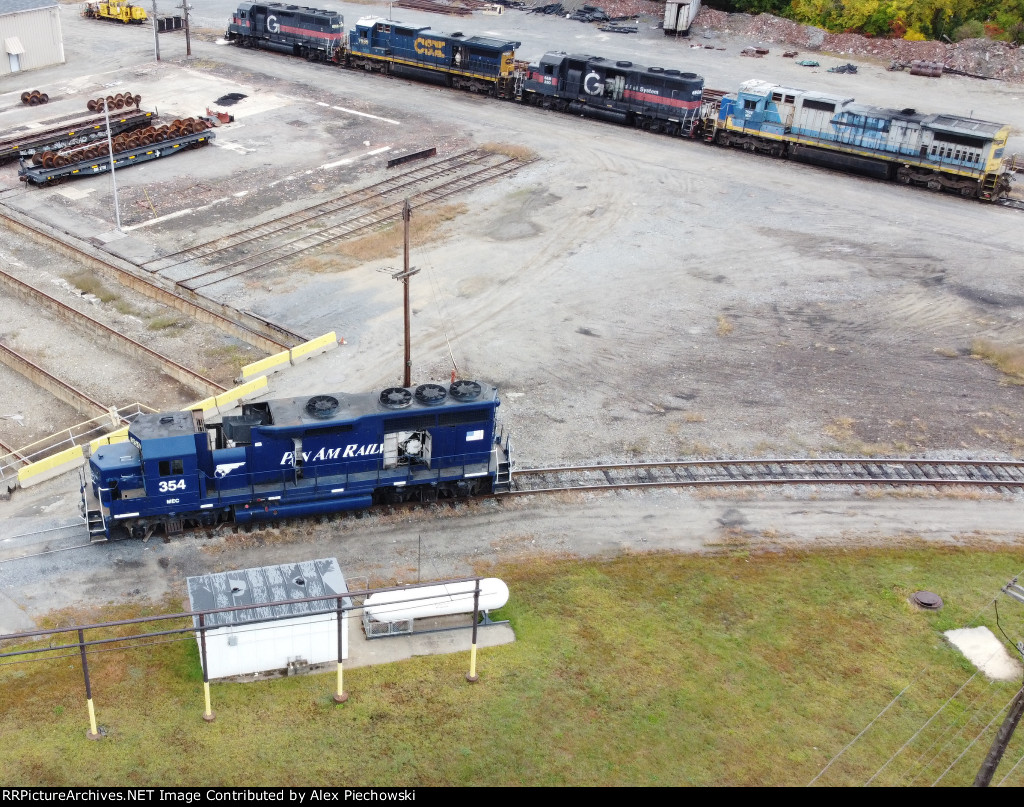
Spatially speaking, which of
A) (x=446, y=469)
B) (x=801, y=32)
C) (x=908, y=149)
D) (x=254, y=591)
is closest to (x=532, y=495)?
(x=446, y=469)

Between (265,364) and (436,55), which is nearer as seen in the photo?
(265,364)

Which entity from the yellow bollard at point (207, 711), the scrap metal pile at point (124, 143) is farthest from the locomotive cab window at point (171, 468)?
the scrap metal pile at point (124, 143)

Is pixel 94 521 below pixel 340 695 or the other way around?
the other way around

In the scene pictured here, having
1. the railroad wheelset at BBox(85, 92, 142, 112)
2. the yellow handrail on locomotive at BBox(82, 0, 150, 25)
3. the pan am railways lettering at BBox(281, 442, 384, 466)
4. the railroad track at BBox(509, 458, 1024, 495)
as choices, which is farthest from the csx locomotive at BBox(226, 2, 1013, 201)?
the pan am railways lettering at BBox(281, 442, 384, 466)

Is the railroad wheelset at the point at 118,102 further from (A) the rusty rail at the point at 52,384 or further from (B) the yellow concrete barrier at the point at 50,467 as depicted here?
(B) the yellow concrete barrier at the point at 50,467

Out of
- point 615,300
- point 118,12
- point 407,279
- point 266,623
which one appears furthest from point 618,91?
point 266,623

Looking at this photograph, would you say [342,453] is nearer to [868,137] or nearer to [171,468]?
[171,468]

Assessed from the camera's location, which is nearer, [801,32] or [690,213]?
[690,213]

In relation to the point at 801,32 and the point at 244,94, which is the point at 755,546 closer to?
the point at 244,94
